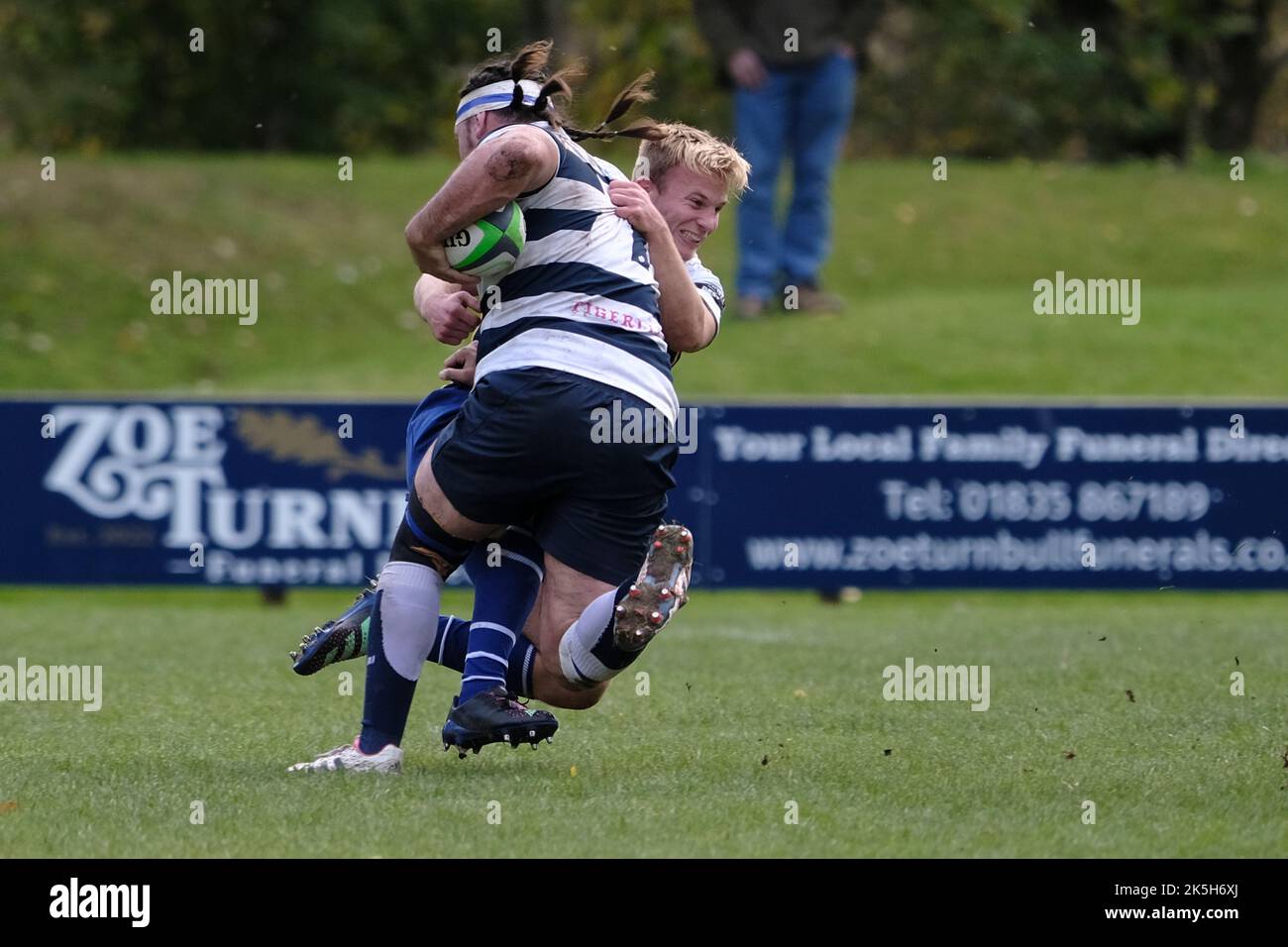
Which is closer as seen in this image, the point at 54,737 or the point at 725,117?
the point at 54,737

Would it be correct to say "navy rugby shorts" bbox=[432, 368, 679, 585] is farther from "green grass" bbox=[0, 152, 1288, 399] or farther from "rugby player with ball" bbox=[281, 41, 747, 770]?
"green grass" bbox=[0, 152, 1288, 399]

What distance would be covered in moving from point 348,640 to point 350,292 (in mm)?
14142

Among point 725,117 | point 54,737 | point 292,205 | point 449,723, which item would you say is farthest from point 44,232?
point 449,723

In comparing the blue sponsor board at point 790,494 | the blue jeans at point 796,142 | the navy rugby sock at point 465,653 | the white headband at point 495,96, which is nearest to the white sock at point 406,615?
the navy rugby sock at point 465,653

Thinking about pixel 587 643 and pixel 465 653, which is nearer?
pixel 587 643

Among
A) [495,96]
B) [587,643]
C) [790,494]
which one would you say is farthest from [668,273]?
[790,494]

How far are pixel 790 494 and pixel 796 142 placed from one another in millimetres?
4288

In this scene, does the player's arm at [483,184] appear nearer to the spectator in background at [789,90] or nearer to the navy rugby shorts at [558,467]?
the navy rugby shorts at [558,467]

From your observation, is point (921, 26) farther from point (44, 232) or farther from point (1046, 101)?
point (44, 232)

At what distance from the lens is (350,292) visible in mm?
19906

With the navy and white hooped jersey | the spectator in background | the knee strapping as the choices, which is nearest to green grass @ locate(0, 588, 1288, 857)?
the knee strapping

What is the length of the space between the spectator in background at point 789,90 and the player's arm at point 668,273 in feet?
32.3

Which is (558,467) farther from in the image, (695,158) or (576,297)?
(695,158)

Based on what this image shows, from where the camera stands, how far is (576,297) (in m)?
5.57
